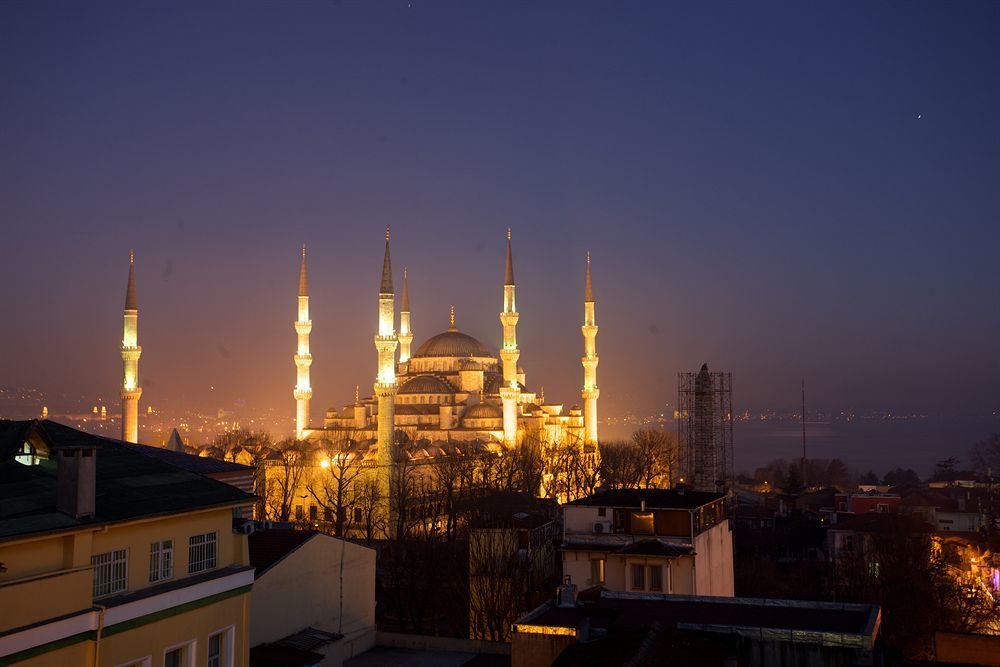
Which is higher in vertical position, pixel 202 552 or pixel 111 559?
pixel 111 559

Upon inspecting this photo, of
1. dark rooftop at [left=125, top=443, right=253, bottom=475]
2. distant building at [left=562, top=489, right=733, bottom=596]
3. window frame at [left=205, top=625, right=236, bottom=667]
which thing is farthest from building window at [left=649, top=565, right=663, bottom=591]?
window frame at [left=205, top=625, right=236, bottom=667]

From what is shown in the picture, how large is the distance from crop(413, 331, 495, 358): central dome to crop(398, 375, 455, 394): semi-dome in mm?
4491

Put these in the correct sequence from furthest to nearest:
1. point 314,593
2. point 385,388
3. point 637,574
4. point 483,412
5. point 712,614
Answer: point 483,412
point 385,388
point 637,574
point 314,593
point 712,614

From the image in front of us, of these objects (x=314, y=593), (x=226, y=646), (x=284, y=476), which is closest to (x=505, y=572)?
(x=314, y=593)

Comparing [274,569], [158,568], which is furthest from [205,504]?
[274,569]

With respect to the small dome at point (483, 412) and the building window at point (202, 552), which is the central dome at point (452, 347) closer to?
the small dome at point (483, 412)

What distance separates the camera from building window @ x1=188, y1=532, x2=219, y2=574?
10.8m

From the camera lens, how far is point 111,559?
962cm

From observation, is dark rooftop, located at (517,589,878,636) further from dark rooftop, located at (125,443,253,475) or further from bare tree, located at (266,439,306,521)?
bare tree, located at (266,439,306,521)

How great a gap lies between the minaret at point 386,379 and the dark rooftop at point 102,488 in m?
31.3

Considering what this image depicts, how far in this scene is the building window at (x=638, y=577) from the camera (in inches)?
734

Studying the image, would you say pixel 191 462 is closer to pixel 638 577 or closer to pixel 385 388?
pixel 638 577

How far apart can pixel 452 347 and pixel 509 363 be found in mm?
13079

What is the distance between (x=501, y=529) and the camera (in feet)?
75.7
